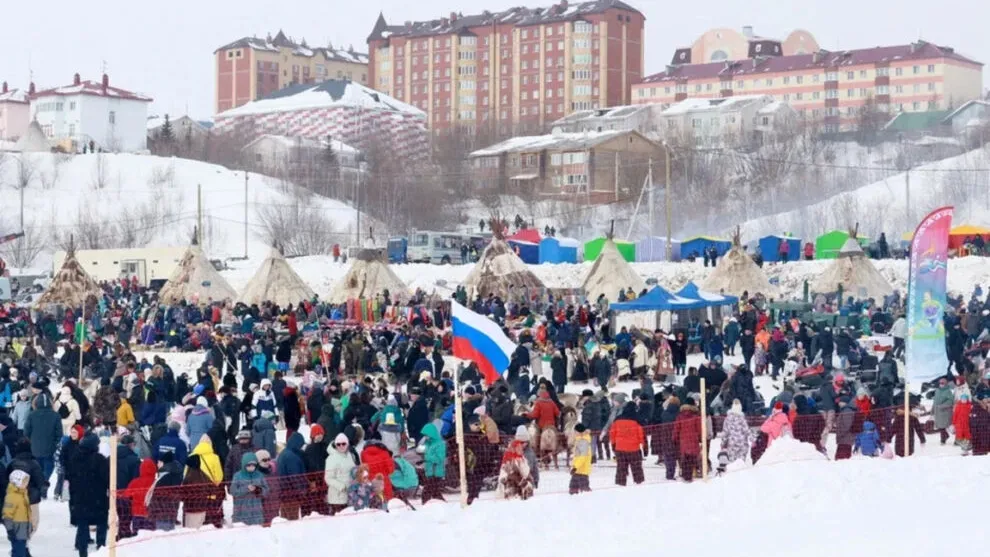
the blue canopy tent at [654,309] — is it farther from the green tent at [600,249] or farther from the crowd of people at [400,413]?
the green tent at [600,249]

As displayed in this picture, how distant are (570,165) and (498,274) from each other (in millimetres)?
50944

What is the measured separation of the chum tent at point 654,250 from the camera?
2025 inches

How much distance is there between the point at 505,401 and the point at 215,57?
112 metres

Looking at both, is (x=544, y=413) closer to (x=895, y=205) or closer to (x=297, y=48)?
(x=895, y=205)

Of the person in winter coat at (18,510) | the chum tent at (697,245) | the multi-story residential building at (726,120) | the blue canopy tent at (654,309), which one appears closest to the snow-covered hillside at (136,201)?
the chum tent at (697,245)

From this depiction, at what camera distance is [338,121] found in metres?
107

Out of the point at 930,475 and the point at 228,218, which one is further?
the point at 228,218

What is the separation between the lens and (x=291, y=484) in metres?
13.0

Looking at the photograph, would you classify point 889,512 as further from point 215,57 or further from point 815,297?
point 215,57

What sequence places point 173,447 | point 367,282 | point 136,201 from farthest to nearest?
point 136,201
point 367,282
point 173,447

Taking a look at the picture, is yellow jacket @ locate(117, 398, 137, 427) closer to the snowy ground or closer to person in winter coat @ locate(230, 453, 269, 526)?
person in winter coat @ locate(230, 453, 269, 526)

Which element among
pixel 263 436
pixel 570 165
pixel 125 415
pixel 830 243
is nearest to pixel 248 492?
pixel 263 436

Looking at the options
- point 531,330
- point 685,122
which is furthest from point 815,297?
point 685,122

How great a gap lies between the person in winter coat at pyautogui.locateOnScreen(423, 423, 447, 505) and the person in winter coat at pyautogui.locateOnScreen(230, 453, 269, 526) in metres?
2.18
